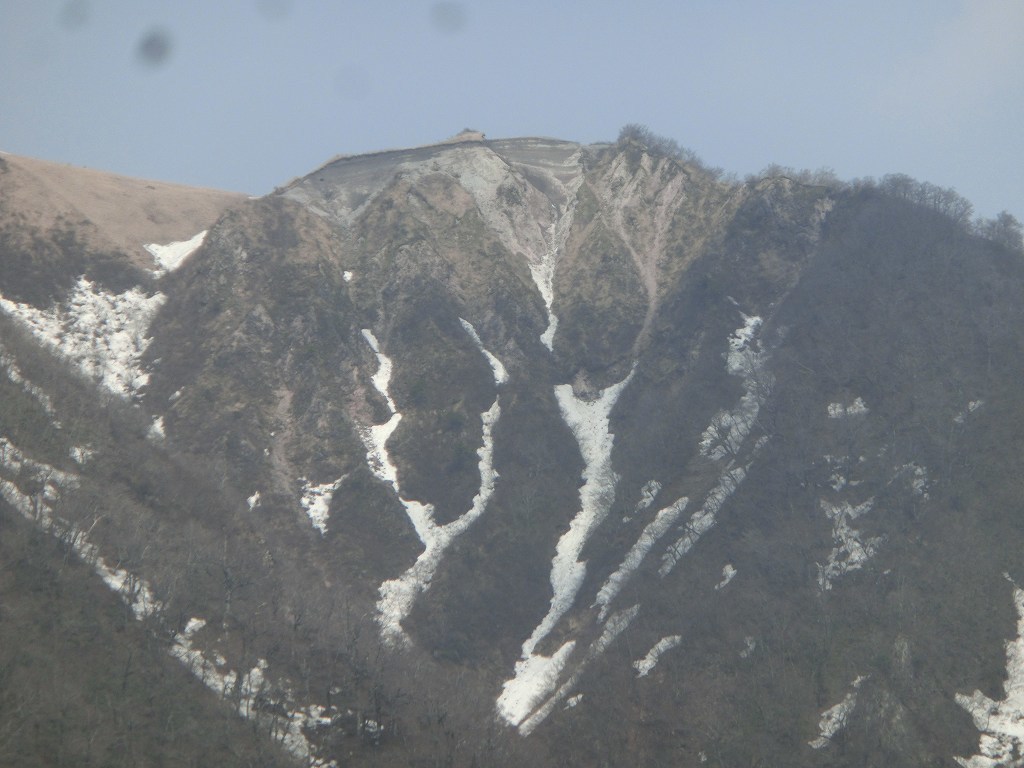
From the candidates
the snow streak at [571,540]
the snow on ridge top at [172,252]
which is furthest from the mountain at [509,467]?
the snow on ridge top at [172,252]

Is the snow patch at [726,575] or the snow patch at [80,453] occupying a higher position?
the snow patch at [726,575]

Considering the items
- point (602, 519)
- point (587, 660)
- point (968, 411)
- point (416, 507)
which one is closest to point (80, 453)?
point (416, 507)

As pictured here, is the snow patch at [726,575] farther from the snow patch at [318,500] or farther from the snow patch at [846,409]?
the snow patch at [318,500]

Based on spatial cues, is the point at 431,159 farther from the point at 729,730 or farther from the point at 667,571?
the point at 729,730

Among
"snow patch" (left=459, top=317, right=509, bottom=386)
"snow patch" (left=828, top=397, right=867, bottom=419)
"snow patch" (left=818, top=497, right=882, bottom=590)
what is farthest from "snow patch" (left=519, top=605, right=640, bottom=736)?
"snow patch" (left=459, top=317, right=509, bottom=386)

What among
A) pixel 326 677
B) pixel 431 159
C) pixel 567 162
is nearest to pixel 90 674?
pixel 326 677

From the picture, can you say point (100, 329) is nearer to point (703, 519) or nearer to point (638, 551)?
point (638, 551)
